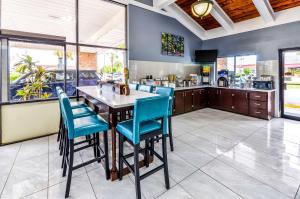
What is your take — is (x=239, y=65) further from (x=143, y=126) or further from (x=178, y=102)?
(x=143, y=126)

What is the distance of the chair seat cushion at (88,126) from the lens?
1.90m

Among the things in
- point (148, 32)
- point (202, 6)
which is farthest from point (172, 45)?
point (202, 6)

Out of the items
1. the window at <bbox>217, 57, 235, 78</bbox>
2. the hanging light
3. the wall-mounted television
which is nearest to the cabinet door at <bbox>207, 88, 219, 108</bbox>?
the window at <bbox>217, 57, 235, 78</bbox>

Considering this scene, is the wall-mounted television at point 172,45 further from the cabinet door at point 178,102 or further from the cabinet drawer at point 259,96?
the cabinet drawer at point 259,96

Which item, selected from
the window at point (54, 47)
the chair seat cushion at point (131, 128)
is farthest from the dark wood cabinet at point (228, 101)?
the chair seat cushion at point (131, 128)

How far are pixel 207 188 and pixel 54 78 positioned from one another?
153 inches

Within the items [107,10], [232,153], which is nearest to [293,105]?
[232,153]

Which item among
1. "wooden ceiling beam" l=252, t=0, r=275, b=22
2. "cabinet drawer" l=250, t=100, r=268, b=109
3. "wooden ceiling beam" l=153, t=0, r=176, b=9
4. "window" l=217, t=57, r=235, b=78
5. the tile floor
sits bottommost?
the tile floor

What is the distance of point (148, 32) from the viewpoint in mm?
5215

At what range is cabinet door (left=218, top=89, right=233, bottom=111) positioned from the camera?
5648 millimetres

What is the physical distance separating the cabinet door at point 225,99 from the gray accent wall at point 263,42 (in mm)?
1445

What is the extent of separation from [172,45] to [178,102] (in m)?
2.14

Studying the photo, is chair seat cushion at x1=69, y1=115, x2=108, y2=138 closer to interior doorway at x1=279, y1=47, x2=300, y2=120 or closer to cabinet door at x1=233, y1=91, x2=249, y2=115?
cabinet door at x1=233, y1=91, x2=249, y2=115

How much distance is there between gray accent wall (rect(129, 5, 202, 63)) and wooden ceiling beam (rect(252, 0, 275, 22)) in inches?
95.8
